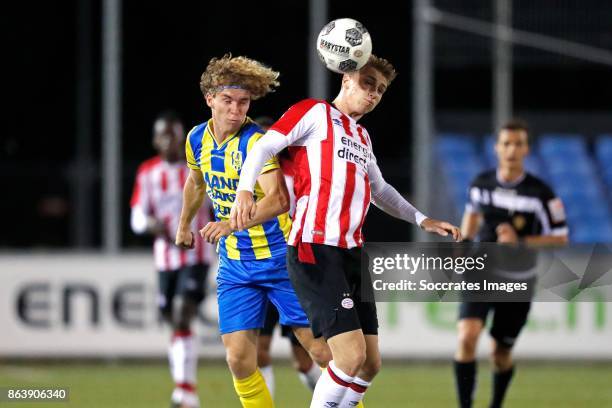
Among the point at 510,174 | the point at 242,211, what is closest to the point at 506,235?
the point at 510,174

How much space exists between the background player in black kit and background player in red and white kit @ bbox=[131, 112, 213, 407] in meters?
2.06

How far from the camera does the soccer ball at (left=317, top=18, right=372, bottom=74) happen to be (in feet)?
20.8

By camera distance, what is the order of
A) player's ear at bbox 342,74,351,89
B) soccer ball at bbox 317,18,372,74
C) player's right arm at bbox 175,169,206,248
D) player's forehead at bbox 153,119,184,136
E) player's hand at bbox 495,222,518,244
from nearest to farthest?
soccer ball at bbox 317,18,372,74, player's ear at bbox 342,74,351,89, player's right arm at bbox 175,169,206,248, player's hand at bbox 495,222,518,244, player's forehead at bbox 153,119,184,136

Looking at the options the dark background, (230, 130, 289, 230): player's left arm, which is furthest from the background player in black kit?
the dark background

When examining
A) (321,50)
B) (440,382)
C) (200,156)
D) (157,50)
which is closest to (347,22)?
(321,50)

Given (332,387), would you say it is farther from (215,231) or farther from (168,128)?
(168,128)

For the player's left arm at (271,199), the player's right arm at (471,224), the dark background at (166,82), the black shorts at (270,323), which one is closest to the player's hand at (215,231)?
the player's left arm at (271,199)

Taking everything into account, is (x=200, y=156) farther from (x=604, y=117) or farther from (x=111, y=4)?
(x=604, y=117)

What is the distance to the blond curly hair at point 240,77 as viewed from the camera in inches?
258

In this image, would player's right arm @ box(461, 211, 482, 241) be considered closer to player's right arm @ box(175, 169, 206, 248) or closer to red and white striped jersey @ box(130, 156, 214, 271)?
red and white striped jersey @ box(130, 156, 214, 271)

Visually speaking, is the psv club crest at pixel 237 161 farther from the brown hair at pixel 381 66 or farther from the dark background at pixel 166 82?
the dark background at pixel 166 82

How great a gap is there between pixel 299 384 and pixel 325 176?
524cm

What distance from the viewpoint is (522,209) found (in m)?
8.85

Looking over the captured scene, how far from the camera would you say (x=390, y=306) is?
43.2 ft
